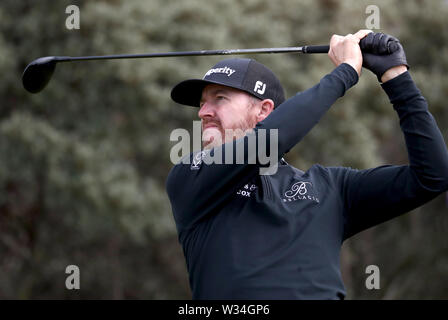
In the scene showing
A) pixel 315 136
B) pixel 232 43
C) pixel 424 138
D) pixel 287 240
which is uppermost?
pixel 232 43

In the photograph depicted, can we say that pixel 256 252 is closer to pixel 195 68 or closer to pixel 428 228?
pixel 195 68

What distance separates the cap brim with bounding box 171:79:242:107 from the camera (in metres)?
2.89

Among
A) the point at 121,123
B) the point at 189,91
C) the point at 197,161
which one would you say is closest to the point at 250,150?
the point at 197,161

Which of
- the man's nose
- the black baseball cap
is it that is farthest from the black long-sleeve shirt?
the black baseball cap

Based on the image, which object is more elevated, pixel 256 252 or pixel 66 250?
pixel 66 250

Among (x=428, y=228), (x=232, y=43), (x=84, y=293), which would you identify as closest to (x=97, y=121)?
(x=232, y=43)

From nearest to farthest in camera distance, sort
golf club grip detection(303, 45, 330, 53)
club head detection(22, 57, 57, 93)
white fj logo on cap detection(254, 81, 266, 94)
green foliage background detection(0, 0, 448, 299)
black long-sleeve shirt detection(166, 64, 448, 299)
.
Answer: black long-sleeve shirt detection(166, 64, 448, 299)
golf club grip detection(303, 45, 330, 53)
white fj logo on cap detection(254, 81, 266, 94)
club head detection(22, 57, 57, 93)
green foliage background detection(0, 0, 448, 299)

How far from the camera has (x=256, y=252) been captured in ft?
7.73

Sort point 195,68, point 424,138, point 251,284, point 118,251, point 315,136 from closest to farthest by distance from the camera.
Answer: point 251,284 → point 424,138 → point 195,68 → point 315,136 → point 118,251

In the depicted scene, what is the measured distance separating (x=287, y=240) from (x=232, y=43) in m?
8.69

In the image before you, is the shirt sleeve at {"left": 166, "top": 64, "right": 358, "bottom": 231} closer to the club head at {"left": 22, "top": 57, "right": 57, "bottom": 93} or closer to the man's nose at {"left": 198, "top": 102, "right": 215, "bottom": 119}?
the man's nose at {"left": 198, "top": 102, "right": 215, "bottom": 119}

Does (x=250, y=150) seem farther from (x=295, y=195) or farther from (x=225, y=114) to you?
(x=225, y=114)

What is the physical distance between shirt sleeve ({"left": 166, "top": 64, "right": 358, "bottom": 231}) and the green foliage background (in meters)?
7.17

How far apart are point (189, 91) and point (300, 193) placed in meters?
0.80
